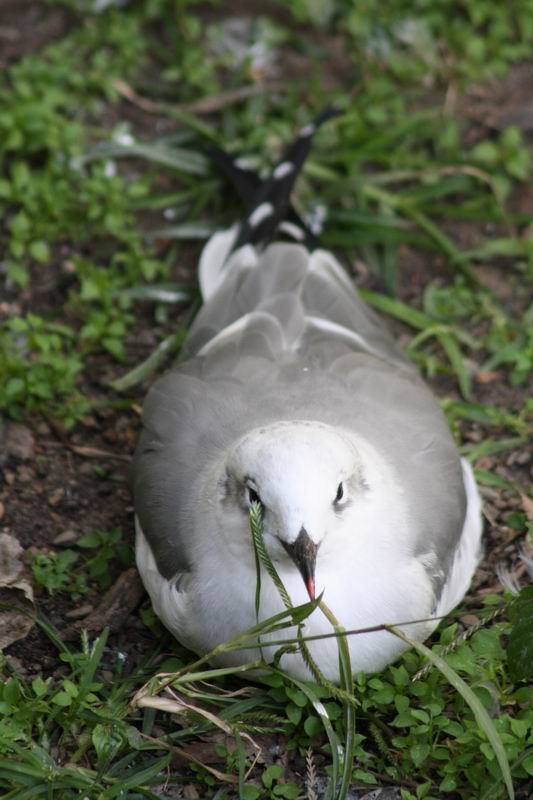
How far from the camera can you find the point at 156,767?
9.61 ft

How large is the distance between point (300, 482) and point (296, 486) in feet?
0.05

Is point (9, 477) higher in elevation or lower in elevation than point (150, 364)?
higher

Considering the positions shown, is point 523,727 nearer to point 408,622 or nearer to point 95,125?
point 408,622

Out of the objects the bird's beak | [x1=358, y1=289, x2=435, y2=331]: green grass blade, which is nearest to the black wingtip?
[x1=358, y1=289, x2=435, y2=331]: green grass blade

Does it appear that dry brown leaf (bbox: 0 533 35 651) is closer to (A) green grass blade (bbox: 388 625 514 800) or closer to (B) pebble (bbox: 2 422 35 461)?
(B) pebble (bbox: 2 422 35 461)

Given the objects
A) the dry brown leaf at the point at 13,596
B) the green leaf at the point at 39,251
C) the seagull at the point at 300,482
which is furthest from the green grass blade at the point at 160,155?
the dry brown leaf at the point at 13,596

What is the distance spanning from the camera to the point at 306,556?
2.73 meters

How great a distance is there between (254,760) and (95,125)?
3.11 m

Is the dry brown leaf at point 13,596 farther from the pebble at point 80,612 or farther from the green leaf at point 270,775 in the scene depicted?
the green leaf at point 270,775

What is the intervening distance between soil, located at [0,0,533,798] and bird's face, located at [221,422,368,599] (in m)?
0.78

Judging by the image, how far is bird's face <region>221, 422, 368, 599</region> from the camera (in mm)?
2730

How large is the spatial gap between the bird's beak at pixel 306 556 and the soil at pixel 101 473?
2.82 ft

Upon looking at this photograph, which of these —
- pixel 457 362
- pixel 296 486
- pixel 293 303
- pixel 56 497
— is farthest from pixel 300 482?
pixel 457 362

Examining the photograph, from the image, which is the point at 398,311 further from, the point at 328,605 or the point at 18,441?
the point at 328,605
